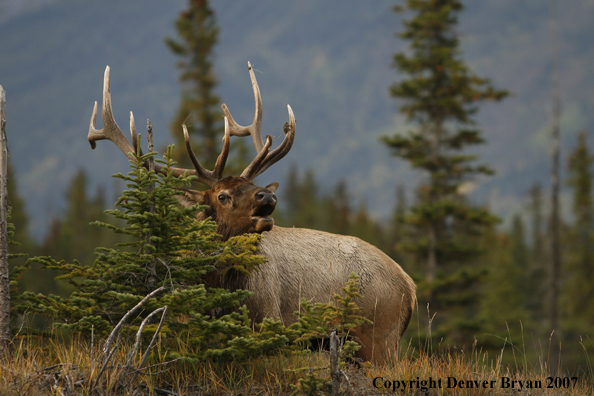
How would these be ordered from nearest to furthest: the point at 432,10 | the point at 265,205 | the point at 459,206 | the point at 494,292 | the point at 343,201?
the point at 265,205, the point at 459,206, the point at 432,10, the point at 494,292, the point at 343,201

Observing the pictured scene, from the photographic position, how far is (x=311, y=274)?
244 inches

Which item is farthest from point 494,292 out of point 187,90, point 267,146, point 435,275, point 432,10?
point 267,146

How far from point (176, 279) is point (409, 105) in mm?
17743

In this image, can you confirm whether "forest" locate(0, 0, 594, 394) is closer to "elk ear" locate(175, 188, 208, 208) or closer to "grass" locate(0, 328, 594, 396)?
"grass" locate(0, 328, 594, 396)

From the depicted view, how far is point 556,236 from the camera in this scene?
26266 millimetres

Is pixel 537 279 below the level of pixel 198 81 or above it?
below

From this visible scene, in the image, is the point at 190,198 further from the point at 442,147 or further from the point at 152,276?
the point at 442,147

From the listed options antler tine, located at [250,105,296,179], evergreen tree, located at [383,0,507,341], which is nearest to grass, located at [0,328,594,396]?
antler tine, located at [250,105,296,179]

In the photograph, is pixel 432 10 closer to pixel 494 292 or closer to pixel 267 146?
pixel 267 146

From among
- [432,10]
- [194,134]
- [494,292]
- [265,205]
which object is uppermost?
[432,10]

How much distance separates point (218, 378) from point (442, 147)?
57.9 feet

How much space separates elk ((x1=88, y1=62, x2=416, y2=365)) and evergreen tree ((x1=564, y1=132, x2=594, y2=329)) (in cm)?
3556

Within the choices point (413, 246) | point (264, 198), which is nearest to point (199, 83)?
point (413, 246)

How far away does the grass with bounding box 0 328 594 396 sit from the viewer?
3764 millimetres
